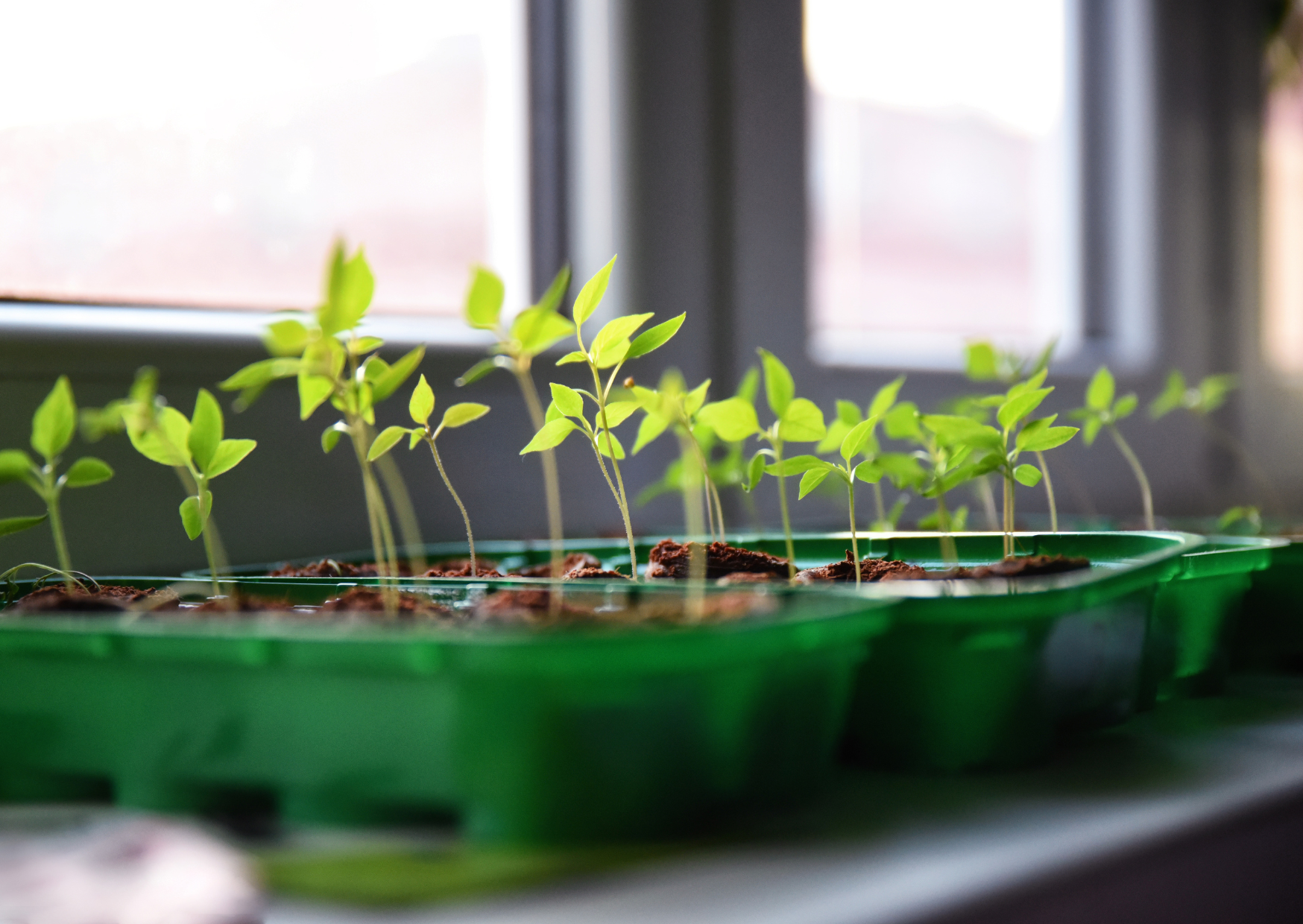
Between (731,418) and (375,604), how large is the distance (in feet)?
0.57

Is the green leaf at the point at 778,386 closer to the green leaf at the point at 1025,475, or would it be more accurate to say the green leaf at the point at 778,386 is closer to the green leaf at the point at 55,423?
the green leaf at the point at 1025,475

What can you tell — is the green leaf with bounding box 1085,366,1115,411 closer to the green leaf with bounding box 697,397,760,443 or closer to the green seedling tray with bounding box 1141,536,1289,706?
the green seedling tray with bounding box 1141,536,1289,706

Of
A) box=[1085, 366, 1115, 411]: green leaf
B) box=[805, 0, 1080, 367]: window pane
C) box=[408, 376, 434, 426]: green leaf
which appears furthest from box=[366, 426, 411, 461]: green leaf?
box=[805, 0, 1080, 367]: window pane

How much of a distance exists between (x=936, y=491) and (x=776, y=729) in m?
0.23

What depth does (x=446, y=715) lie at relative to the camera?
0.33 m

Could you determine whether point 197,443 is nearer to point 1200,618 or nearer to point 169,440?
point 169,440

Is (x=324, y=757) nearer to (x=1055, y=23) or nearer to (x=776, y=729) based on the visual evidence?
(x=776, y=729)

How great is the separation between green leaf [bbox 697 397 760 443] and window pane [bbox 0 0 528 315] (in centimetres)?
56

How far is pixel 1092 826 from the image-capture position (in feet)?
1.21

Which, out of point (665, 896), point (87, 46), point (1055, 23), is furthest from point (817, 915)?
point (1055, 23)

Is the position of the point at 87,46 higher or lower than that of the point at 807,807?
higher

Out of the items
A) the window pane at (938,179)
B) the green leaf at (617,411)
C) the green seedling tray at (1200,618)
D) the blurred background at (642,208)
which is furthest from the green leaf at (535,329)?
the window pane at (938,179)

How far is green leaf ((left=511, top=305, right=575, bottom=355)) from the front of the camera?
419mm

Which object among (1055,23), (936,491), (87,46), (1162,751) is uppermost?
(1055,23)
